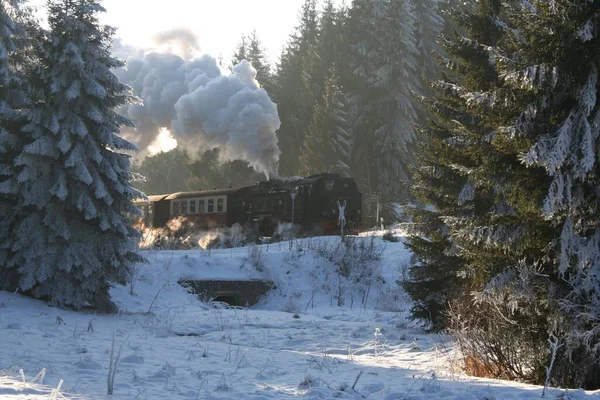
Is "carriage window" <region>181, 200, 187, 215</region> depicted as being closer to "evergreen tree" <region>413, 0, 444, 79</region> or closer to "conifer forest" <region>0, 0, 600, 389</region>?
"conifer forest" <region>0, 0, 600, 389</region>

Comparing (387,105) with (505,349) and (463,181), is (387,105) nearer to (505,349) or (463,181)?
(463,181)

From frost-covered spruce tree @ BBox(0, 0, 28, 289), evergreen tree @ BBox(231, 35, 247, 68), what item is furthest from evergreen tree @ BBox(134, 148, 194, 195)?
frost-covered spruce tree @ BBox(0, 0, 28, 289)

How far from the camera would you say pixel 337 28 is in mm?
61000

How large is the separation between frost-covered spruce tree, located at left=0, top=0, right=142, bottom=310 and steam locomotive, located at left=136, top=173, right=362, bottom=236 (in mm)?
13959

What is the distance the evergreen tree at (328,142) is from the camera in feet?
147

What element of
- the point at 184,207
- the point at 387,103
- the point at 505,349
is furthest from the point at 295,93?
the point at 505,349

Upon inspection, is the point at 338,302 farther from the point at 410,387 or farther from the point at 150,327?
the point at 410,387

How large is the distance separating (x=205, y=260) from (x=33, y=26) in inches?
359

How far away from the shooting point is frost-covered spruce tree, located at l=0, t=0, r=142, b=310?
12781 mm

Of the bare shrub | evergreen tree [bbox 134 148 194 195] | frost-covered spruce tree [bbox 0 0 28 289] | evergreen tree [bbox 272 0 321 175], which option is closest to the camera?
the bare shrub

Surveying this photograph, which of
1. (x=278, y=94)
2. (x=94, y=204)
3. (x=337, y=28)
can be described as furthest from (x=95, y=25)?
(x=337, y=28)

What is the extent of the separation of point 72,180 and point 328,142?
32572mm

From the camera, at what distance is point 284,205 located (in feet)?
90.1

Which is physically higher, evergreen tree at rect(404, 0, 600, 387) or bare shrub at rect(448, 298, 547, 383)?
evergreen tree at rect(404, 0, 600, 387)
